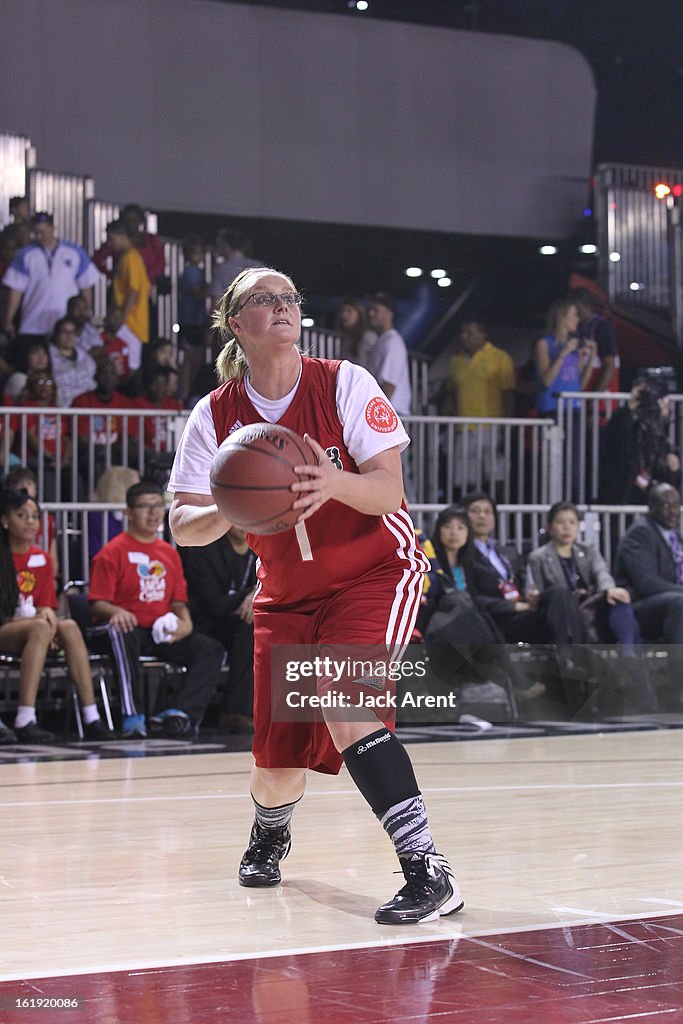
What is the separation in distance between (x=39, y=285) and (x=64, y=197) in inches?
88.0

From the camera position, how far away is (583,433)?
446 inches

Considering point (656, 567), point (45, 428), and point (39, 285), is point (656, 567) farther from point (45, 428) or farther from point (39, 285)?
point (39, 285)

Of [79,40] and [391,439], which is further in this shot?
[79,40]

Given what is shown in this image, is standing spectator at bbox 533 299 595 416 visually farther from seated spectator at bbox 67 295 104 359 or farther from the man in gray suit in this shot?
seated spectator at bbox 67 295 104 359

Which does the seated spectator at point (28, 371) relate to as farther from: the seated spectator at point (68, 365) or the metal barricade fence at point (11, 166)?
the metal barricade fence at point (11, 166)

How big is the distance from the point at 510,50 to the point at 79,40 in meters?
4.34

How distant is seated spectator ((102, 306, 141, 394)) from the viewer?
11.0 meters

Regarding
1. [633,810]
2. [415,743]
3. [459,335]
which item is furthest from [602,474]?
[633,810]

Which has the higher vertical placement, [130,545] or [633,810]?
[130,545]

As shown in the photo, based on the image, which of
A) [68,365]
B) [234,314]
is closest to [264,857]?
[234,314]

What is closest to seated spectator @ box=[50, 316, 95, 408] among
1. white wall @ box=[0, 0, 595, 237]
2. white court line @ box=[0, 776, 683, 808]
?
white wall @ box=[0, 0, 595, 237]

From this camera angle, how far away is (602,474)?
37.3 ft

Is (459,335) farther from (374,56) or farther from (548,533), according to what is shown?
(548,533)

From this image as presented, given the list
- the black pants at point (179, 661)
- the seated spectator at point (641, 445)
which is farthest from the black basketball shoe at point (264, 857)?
the seated spectator at point (641, 445)
